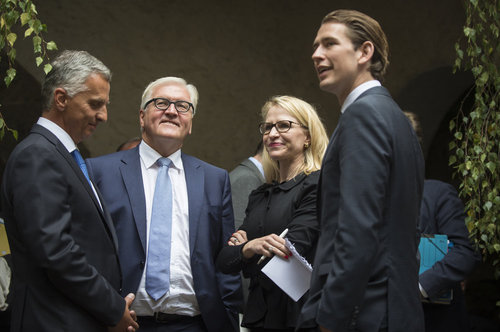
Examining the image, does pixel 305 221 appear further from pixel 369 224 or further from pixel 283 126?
pixel 369 224

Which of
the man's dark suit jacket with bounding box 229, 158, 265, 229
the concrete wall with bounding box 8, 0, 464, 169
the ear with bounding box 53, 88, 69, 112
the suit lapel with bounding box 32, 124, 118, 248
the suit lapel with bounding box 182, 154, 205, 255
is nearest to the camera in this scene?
the suit lapel with bounding box 32, 124, 118, 248

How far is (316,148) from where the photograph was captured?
3162 millimetres

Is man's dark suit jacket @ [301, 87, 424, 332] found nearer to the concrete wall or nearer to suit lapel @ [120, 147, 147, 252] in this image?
suit lapel @ [120, 147, 147, 252]

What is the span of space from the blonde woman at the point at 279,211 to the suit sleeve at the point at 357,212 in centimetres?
63

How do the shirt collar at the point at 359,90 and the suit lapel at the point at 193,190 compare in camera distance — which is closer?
the shirt collar at the point at 359,90

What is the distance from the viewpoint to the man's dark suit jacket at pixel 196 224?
2949 mm

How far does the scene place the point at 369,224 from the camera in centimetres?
194

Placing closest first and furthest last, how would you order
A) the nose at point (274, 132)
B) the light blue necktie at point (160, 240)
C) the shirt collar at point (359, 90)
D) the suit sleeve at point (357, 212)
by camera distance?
the suit sleeve at point (357, 212)
the shirt collar at point (359, 90)
the light blue necktie at point (160, 240)
the nose at point (274, 132)

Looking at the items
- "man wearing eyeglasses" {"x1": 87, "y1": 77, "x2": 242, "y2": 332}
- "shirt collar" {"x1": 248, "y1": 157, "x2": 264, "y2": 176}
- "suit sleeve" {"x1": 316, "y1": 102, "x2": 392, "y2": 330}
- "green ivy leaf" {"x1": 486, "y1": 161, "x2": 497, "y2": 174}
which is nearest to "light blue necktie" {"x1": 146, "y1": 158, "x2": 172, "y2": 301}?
"man wearing eyeglasses" {"x1": 87, "y1": 77, "x2": 242, "y2": 332}

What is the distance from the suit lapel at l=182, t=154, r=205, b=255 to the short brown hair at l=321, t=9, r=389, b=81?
3.81 feet

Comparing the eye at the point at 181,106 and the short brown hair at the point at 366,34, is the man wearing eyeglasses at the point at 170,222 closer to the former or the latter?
the eye at the point at 181,106

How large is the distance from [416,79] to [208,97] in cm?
213

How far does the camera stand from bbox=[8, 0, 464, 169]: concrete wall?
621 centimetres

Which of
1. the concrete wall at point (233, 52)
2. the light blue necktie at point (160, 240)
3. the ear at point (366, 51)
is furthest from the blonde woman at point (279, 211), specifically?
the concrete wall at point (233, 52)
